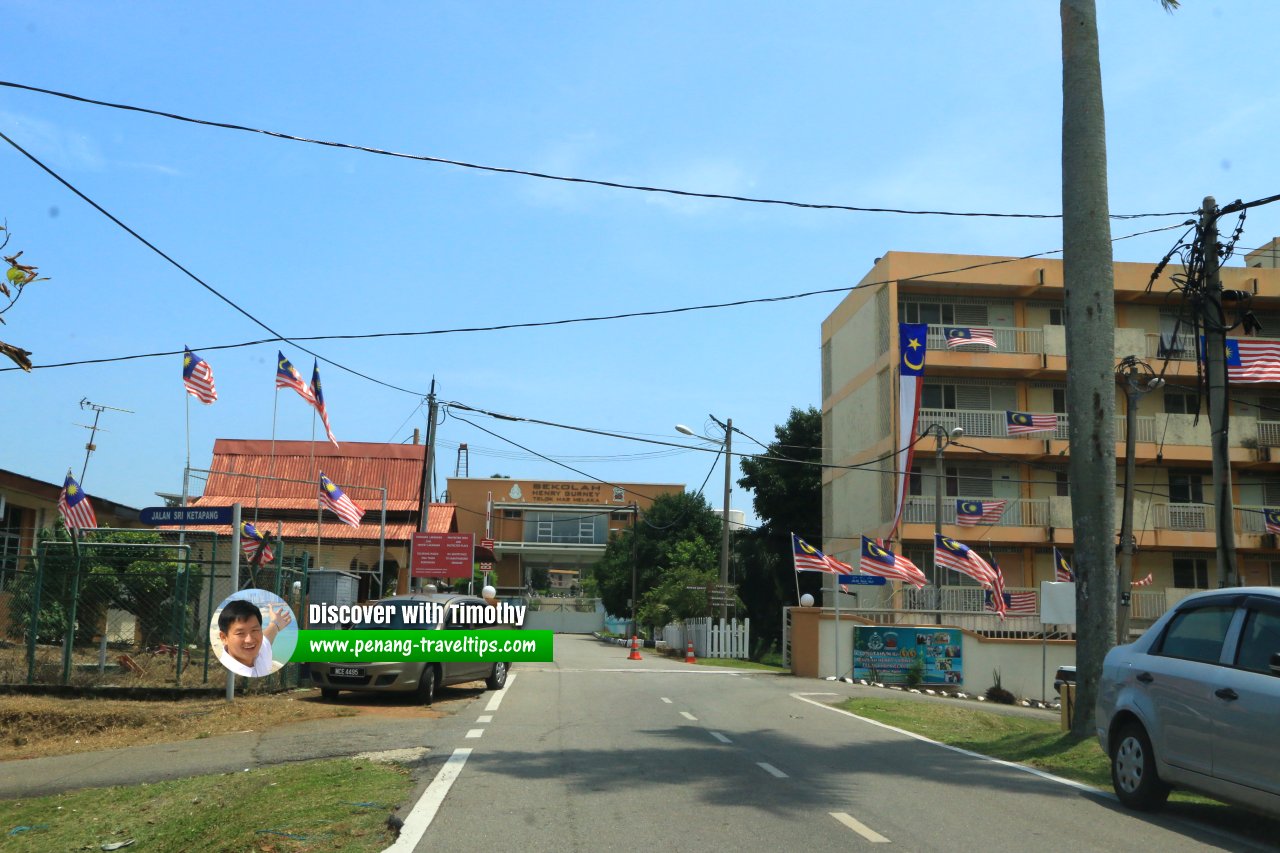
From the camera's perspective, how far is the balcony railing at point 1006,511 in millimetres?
36625

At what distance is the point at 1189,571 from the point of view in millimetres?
39562

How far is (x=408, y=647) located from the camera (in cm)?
1709

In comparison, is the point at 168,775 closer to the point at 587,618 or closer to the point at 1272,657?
the point at 1272,657

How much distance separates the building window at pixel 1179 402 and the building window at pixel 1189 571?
203 inches

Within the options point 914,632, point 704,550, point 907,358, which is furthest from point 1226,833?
point 704,550

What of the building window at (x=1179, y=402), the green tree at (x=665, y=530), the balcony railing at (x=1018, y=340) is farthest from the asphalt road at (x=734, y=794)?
the green tree at (x=665, y=530)

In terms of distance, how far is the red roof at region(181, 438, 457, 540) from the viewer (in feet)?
138

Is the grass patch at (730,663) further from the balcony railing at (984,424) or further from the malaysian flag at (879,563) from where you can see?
the balcony railing at (984,424)

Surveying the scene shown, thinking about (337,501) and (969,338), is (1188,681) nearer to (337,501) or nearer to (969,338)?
(337,501)

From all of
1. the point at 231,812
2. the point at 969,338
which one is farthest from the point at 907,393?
the point at 231,812

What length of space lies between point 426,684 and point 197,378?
438 inches

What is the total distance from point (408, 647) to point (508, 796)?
846cm

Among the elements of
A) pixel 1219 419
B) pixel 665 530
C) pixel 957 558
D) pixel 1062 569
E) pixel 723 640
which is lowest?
pixel 723 640

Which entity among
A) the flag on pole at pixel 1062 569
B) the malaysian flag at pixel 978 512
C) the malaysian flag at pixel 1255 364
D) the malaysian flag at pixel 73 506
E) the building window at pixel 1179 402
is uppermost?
the building window at pixel 1179 402
